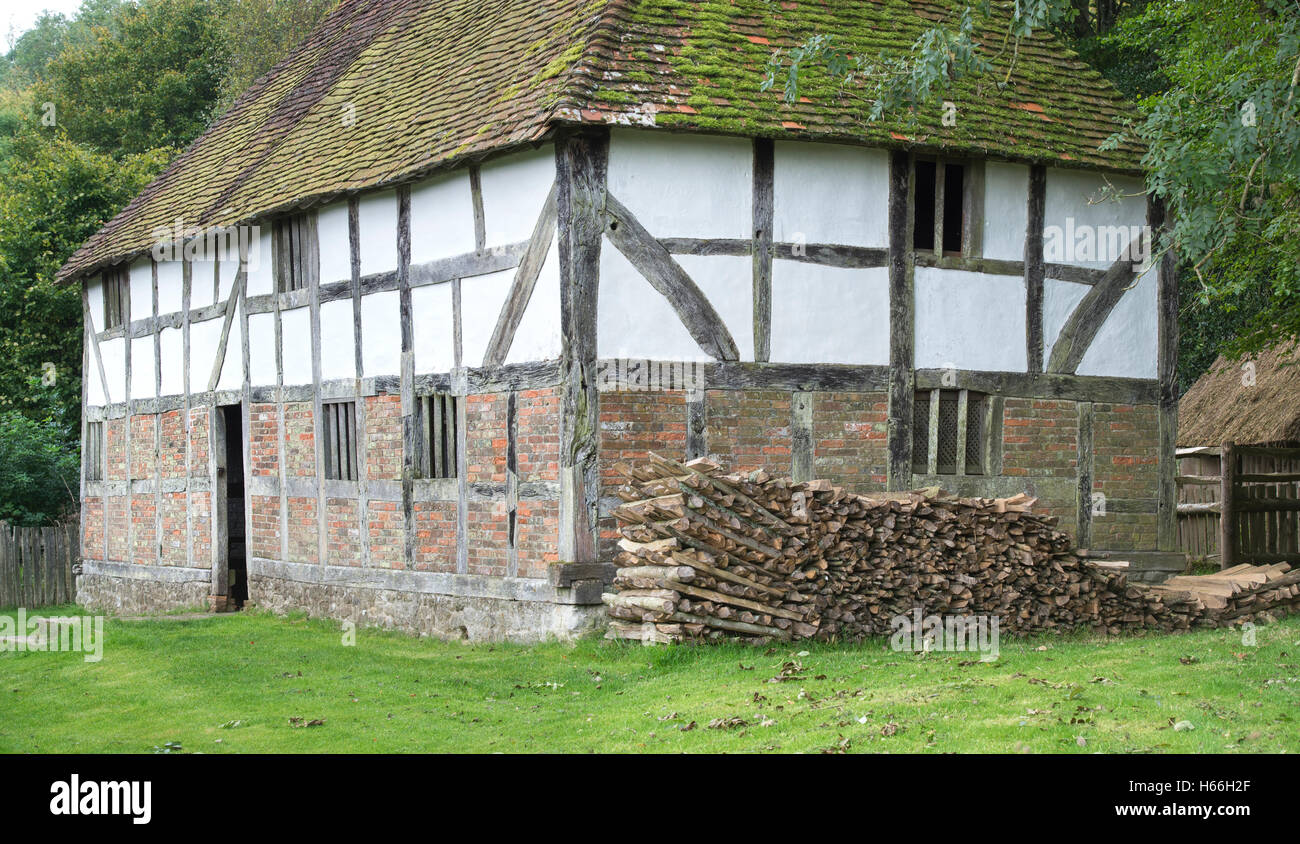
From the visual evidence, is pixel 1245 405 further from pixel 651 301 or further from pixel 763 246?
pixel 651 301

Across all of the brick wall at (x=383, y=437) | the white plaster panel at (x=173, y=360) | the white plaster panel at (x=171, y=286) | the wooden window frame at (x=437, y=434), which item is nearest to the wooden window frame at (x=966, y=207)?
the wooden window frame at (x=437, y=434)

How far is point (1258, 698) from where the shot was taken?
8.70 metres

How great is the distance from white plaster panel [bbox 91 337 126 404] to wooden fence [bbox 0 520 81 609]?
2.78 metres

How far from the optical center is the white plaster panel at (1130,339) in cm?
1490

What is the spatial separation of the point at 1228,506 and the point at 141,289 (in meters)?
16.0

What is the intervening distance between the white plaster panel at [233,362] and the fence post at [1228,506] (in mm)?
→ 12943

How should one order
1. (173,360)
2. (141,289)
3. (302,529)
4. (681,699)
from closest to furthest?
1. (681,699)
2. (302,529)
3. (173,360)
4. (141,289)

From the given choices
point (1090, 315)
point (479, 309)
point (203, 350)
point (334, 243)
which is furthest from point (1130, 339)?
point (203, 350)

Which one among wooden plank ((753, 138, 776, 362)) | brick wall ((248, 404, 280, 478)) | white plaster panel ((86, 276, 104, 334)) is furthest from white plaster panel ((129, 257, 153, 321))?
wooden plank ((753, 138, 776, 362))

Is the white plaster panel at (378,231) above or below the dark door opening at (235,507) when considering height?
above

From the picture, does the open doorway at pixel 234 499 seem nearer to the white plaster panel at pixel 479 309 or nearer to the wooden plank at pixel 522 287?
the white plaster panel at pixel 479 309

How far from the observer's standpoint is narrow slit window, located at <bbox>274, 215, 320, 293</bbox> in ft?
53.8

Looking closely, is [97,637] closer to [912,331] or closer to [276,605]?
[276,605]

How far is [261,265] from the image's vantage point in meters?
17.5
